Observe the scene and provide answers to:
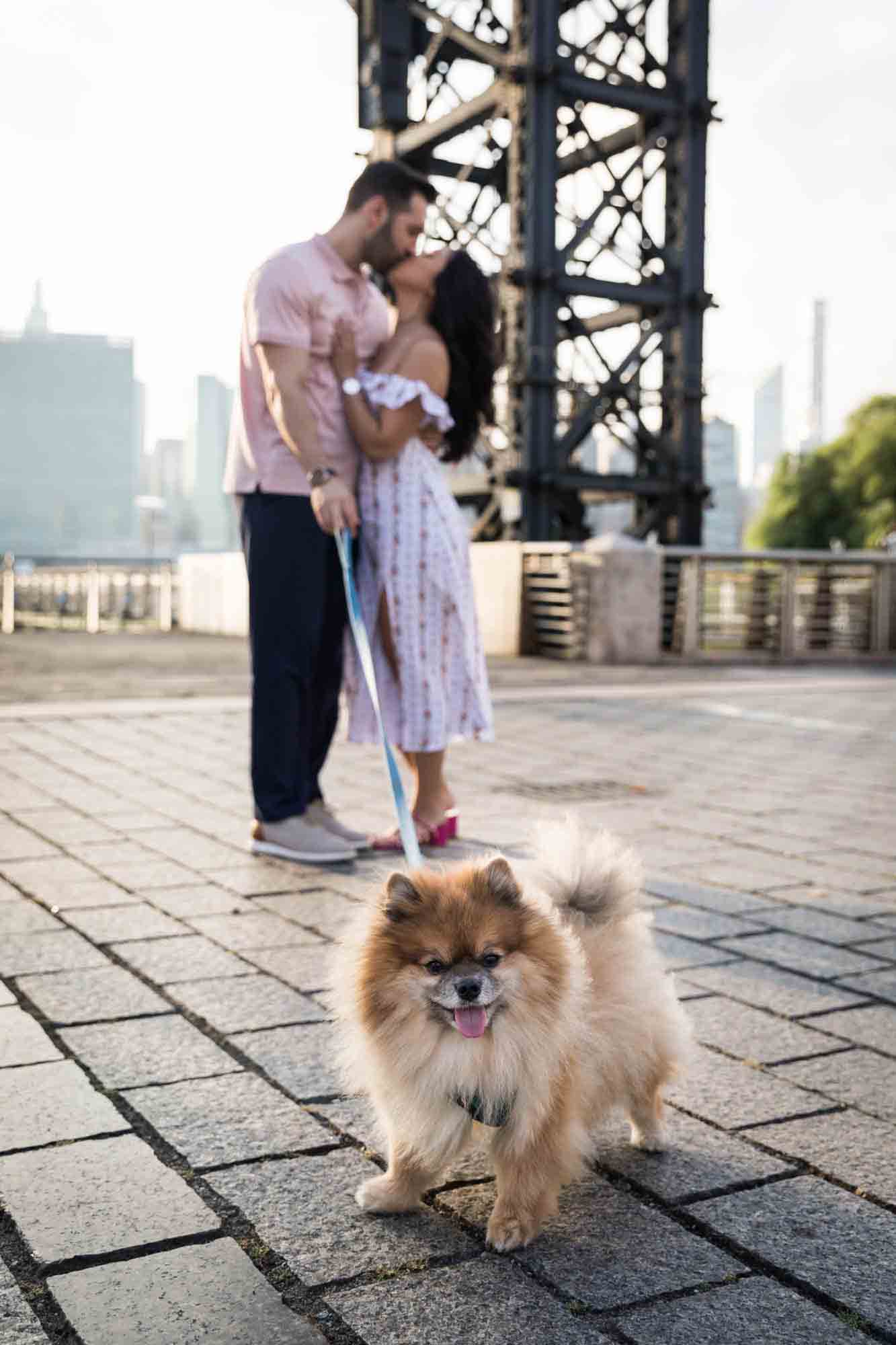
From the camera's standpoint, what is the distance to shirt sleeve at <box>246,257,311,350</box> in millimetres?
4438

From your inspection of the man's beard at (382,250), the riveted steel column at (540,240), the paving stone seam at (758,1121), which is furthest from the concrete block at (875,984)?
the riveted steel column at (540,240)

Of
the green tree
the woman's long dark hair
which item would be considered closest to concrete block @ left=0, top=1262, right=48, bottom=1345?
the woman's long dark hair

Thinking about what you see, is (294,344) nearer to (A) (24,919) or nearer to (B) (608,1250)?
(A) (24,919)

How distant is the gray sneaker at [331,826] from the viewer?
16.0 feet

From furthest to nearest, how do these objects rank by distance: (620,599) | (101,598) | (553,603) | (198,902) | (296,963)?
1. (101,598)
2. (553,603)
3. (620,599)
4. (198,902)
5. (296,963)

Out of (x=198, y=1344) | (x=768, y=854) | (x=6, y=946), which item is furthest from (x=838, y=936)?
(x=198, y=1344)

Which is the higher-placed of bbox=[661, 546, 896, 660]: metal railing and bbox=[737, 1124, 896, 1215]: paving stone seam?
bbox=[661, 546, 896, 660]: metal railing

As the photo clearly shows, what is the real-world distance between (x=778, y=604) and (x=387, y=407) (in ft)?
43.5

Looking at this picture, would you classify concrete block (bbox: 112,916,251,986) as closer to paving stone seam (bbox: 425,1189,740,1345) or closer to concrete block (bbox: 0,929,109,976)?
concrete block (bbox: 0,929,109,976)

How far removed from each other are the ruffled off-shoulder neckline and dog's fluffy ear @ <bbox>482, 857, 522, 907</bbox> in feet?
9.07

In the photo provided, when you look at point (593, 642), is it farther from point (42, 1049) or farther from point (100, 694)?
point (42, 1049)

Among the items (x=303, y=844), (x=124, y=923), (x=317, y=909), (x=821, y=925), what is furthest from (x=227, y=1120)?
(x=303, y=844)

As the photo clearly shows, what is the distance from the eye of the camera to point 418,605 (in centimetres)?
487

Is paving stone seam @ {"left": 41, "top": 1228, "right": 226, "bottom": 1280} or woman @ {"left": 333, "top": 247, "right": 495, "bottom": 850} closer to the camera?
paving stone seam @ {"left": 41, "top": 1228, "right": 226, "bottom": 1280}
